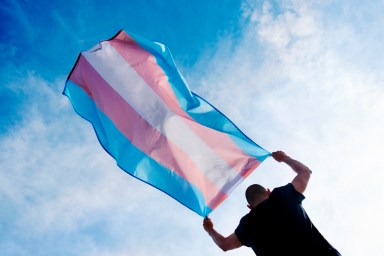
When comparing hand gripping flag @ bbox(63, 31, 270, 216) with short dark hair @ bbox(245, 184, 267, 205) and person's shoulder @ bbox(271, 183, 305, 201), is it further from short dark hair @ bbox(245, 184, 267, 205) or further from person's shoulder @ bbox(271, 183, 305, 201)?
person's shoulder @ bbox(271, 183, 305, 201)

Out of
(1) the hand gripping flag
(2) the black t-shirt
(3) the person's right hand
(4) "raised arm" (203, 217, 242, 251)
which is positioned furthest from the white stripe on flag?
(2) the black t-shirt

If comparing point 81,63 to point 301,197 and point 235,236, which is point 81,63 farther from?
point 301,197

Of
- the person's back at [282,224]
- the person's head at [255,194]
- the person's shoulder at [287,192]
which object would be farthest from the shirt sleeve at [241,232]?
the person's shoulder at [287,192]

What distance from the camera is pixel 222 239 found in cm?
473

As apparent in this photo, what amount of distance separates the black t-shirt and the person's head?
0.56 ft

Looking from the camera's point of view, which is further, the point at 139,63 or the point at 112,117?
the point at 139,63

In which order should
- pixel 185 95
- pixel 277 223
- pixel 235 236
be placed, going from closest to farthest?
pixel 277 223 < pixel 235 236 < pixel 185 95

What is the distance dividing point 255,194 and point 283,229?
25.8 inches

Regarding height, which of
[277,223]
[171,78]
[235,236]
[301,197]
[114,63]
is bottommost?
[235,236]

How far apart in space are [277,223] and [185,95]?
3.15m

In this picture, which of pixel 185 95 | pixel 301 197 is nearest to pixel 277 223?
pixel 301 197

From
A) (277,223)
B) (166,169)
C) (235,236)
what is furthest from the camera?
(166,169)

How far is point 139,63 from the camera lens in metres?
6.49

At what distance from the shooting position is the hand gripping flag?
18.7ft
